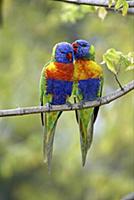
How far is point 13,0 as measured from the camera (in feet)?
Answer: 26.8

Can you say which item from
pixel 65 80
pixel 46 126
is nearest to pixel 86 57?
pixel 65 80

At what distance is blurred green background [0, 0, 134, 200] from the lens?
7.74 m

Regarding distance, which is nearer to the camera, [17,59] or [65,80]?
[65,80]

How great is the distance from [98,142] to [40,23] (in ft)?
4.90

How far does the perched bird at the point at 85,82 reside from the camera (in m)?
3.95

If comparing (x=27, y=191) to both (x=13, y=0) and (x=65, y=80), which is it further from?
(x=65, y=80)

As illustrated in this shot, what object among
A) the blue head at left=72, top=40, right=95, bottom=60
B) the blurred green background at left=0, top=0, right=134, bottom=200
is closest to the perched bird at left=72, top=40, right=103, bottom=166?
the blue head at left=72, top=40, right=95, bottom=60

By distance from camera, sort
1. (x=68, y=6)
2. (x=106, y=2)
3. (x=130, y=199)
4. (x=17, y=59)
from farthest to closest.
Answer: (x=17, y=59) → (x=68, y=6) → (x=130, y=199) → (x=106, y=2)

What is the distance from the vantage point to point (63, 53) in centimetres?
393

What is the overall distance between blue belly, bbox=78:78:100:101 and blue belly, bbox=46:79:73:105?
0.06 meters

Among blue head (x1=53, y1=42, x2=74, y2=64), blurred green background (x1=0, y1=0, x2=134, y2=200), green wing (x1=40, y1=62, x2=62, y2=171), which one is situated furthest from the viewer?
blurred green background (x1=0, y1=0, x2=134, y2=200)

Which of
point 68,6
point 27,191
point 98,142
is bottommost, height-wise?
point 27,191

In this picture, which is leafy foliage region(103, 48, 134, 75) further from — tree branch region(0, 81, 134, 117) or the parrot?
the parrot

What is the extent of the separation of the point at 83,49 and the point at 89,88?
8.4 inches
